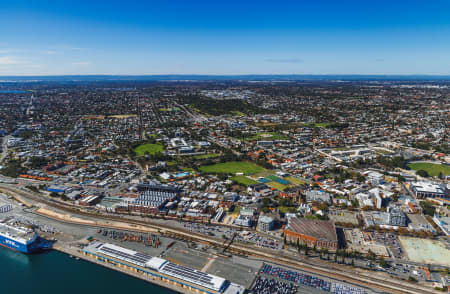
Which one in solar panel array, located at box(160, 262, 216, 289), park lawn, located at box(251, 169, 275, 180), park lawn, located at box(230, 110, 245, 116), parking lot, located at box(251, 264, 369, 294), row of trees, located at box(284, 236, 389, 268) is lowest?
parking lot, located at box(251, 264, 369, 294)

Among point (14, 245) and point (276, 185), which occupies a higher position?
point (276, 185)

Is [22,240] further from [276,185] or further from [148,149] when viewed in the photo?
[148,149]

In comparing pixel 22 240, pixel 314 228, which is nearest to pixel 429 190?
pixel 314 228

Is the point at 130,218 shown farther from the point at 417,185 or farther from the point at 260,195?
the point at 417,185

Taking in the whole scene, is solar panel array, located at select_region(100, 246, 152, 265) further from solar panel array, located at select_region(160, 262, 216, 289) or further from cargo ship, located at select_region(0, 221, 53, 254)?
cargo ship, located at select_region(0, 221, 53, 254)

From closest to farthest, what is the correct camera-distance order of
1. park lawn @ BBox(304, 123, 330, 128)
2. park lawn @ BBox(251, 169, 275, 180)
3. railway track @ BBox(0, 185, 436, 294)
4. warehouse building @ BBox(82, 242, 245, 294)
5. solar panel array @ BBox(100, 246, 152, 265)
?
warehouse building @ BBox(82, 242, 245, 294)
railway track @ BBox(0, 185, 436, 294)
solar panel array @ BBox(100, 246, 152, 265)
park lawn @ BBox(251, 169, 275, 180)
park lawn @ BBox(304, 123, 330, 128)

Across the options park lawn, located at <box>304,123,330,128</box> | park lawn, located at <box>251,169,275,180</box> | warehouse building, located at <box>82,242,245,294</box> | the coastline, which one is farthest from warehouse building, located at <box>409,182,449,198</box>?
park lawn, located at <box>304,123,330,128</box>

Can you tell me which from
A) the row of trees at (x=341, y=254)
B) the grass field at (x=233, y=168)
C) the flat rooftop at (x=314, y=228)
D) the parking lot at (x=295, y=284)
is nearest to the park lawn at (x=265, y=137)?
the grass field at (x=233, y=168)
